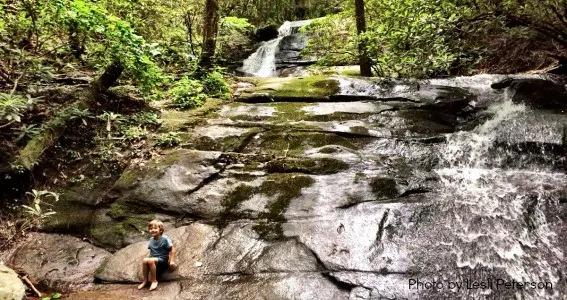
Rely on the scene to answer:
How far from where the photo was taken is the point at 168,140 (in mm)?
7590

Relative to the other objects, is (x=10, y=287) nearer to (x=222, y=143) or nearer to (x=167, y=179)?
(x=167, y=179)

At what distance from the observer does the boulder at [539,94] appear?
8070mm

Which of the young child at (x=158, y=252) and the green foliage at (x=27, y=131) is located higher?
the green foliage at (x=27, y=131)

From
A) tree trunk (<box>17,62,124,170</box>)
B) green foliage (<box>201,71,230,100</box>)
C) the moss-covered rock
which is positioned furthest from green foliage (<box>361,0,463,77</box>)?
tree trunk (<box>17,62,124,170</box>)

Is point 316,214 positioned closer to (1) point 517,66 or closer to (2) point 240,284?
(2) point 240,284

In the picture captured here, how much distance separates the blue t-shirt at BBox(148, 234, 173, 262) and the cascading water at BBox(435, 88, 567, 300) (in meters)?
3.89

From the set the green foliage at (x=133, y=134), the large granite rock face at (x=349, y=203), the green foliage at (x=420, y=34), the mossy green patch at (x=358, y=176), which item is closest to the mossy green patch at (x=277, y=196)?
the large granite rock face at (x=349, y=203)

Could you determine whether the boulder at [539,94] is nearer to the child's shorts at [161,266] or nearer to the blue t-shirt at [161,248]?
the blue t-shirt at [161,248]

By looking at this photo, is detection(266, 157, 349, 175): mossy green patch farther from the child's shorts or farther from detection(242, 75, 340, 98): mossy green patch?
detection(242, 75, 340, 98): mossy green patch

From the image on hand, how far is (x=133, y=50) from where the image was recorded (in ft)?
22.5

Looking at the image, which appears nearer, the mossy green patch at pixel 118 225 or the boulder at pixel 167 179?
the mossy green patch at pixel 118 225

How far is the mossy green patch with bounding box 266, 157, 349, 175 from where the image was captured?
6.72 meters

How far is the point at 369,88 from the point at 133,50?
5873mm

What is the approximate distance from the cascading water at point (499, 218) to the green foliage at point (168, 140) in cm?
511
